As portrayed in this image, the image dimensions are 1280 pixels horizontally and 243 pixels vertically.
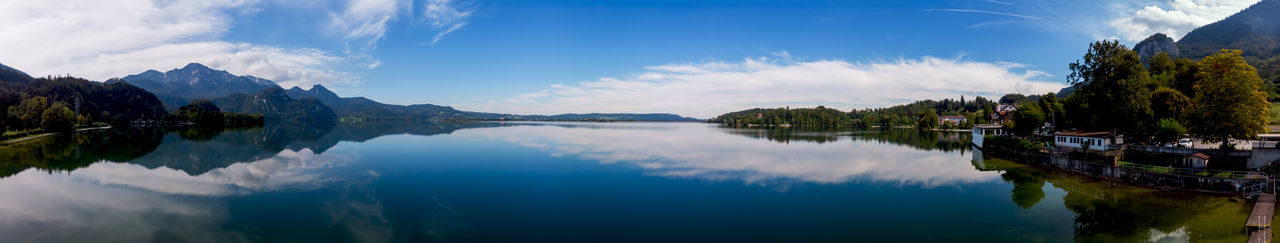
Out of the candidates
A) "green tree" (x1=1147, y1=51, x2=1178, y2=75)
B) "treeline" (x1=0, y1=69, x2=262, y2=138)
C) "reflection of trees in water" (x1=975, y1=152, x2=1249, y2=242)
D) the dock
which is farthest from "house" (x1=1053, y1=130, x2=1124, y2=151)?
"treeline" (x1=0, y1=69, x2=262, y2=138)

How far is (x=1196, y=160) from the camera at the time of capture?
2228 cm

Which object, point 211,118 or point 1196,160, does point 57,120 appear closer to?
point 211,118

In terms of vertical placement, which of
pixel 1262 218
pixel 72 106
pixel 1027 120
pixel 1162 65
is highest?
pixel 1162 65

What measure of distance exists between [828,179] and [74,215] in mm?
26917

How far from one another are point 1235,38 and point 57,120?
31206 cm

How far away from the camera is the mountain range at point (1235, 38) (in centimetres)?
15350

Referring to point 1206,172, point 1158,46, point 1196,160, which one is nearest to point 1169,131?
point 1196,160

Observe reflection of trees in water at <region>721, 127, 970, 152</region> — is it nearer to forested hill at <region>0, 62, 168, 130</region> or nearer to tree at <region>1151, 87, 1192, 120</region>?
tree at <region>1151, 87, 1192, 120</region>

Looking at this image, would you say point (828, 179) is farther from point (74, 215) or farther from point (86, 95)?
point (86, 95)

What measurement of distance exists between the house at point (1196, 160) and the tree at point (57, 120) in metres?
106

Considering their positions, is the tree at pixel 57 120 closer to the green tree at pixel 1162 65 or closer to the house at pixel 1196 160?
the house at pixel 1196 160

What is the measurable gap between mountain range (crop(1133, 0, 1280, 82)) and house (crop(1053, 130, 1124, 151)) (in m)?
180

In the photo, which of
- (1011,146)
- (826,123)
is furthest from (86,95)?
(826,123)

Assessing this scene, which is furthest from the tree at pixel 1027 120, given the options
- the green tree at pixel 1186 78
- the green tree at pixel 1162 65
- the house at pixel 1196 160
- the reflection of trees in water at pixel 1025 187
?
the house at pixel 1196 160
